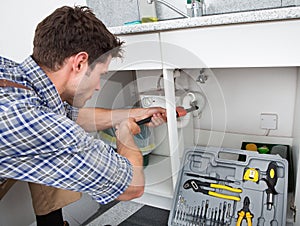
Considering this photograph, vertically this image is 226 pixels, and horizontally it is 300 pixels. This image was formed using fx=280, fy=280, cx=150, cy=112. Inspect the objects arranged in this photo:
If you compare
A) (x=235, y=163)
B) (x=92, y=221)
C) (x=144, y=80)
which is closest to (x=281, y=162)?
(x=235, y=163)

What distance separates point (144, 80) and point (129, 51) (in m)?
0.18

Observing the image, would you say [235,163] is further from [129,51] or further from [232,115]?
[129,51]

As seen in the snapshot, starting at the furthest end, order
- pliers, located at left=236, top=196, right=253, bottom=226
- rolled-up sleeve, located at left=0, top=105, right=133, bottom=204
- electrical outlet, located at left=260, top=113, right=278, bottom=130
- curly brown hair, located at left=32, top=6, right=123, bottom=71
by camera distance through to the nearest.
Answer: electrical outlet, located at left=260, top=113, right=278, bottom=130, pliers, located at left=236, top=196, right=253, bottom=226, curly brown hair, located at left=32, top=6, right=123, bottom=71, rolled-up sleeve, located at left=0, top=105, right=133, bottom=204

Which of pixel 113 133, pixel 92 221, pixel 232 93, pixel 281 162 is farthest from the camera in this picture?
pixel 232 93

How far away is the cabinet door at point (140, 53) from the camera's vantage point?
1093 mm

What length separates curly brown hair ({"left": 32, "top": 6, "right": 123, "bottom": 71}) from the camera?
2.71 ft

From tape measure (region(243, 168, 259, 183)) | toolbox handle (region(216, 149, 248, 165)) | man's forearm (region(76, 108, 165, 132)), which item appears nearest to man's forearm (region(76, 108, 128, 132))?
man's forearm (region(76, 108, 165, 132))

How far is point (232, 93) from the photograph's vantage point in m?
1.56

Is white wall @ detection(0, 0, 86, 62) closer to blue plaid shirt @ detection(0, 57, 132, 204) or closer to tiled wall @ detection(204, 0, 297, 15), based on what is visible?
tiled wall @ detection(204, 0, 297, 15)

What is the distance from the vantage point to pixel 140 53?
1141mm

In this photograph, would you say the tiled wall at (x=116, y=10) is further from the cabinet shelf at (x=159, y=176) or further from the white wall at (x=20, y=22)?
the cabinet shelf at (x=159, y=176)

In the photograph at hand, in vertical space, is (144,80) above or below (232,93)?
above

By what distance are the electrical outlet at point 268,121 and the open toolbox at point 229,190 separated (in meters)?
0.41

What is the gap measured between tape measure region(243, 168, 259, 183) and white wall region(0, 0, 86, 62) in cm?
134
